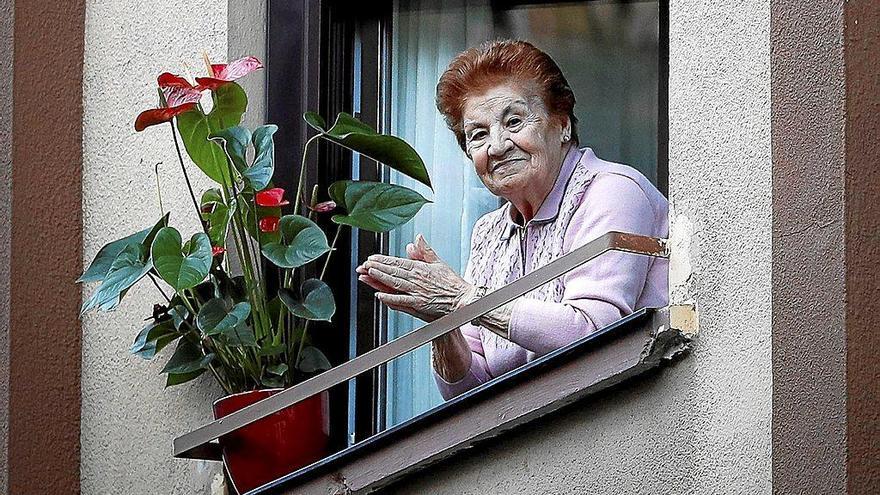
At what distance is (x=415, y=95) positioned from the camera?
435cm

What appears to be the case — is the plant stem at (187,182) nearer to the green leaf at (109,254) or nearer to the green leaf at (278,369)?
the green leaf at (109,254)

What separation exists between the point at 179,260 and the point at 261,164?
29 cm

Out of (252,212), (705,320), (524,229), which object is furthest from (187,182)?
(705,320)

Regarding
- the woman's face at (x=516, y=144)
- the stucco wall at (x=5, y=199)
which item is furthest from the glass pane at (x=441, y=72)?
the stucco wall at (x=5, y=199)

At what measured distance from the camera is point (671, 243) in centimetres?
330

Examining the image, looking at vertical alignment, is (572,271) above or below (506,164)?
below

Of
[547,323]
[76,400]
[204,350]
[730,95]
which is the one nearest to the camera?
[730,95]

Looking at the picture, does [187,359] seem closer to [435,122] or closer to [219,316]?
[219,316]

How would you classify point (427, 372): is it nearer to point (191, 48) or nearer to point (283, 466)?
point (283, 466)

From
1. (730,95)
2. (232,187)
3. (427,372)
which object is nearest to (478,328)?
(427,372)

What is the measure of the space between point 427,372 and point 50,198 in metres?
1.10

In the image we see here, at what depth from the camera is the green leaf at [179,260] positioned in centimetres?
343

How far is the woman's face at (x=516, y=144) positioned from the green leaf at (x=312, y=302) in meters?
0.50

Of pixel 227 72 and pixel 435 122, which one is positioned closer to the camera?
pixel 227 72
